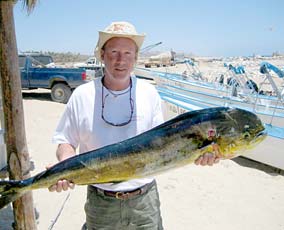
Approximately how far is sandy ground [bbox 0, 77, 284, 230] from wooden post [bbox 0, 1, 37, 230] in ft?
3.51

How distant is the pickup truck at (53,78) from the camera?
1402 centimetres

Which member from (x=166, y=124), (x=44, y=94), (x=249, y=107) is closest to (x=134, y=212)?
(x=166, y=124)

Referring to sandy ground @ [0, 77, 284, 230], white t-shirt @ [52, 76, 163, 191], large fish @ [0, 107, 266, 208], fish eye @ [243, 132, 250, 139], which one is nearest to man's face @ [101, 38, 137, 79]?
white t-shirt @ [52, 76, 163, 191]

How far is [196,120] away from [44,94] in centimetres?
1554

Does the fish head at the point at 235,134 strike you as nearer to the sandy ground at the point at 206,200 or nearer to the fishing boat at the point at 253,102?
the sandy ground at the point at 206,200

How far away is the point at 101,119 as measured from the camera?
233 cm

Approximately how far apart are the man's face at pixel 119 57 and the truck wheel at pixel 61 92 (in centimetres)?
1216

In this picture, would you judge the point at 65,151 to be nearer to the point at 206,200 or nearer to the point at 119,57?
the point at 119,57

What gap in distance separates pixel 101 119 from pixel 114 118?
0.09 m

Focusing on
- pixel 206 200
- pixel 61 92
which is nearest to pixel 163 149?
pixel 206 200

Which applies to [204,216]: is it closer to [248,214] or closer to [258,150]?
[248,214]

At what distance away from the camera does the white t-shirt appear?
91.7 inches

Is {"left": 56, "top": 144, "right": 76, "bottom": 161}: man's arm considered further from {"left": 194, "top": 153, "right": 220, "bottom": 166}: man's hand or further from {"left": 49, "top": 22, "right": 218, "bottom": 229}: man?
{"left": 194, "top": 153, "right": 220, "bottom": 166}: man's hand

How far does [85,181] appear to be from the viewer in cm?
206
